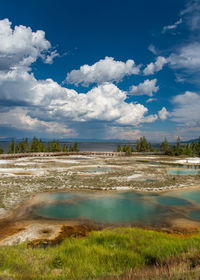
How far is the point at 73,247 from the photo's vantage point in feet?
28.7

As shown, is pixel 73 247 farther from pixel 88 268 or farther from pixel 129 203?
pixel 129 203

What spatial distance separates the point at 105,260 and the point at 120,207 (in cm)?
1215

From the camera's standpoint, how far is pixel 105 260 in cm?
738

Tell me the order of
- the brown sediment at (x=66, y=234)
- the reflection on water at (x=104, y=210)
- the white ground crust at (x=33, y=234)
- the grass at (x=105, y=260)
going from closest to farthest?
the grass at (x=105, y=260) < the brown sediment at (x=66, y=234) < the white ground crust at (x=33, y=234) < the reflection on water at (x=104, y=210)

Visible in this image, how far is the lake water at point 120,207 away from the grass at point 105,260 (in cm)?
662

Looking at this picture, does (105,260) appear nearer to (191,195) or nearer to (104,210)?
(104,210)

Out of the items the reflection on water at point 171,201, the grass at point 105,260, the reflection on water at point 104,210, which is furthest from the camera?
the reflection on water at point 171,201

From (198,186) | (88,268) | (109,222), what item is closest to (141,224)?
(109,222)

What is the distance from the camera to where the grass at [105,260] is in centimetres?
581

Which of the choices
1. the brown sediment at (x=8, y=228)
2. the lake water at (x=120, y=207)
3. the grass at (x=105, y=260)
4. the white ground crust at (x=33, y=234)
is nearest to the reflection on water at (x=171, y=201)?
the lake water at (x=120, y=207)

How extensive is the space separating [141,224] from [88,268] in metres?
9.55

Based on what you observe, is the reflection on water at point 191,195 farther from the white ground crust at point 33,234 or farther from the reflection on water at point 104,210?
the white ground crust at point 33,234

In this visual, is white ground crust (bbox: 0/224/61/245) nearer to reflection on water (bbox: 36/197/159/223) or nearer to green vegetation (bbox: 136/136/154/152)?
reflection on water (bbox: 36/197/159/223)

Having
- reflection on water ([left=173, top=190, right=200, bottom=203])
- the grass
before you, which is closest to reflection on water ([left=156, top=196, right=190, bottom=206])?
reflection on water ([left=173, top=190, right=200, bottom=203])
